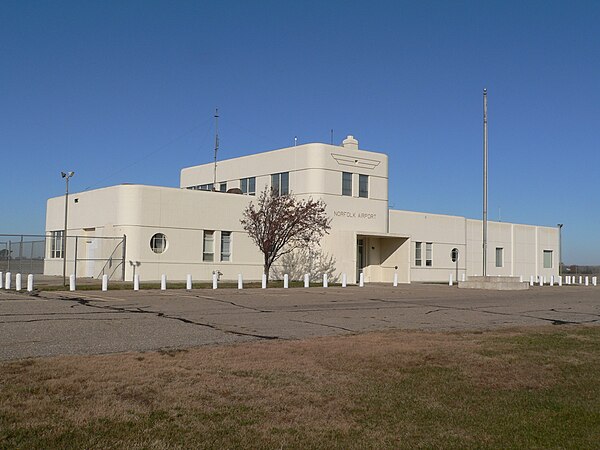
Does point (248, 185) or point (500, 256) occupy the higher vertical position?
point (248, 185)

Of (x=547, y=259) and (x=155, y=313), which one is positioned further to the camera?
(x=547, y=259)

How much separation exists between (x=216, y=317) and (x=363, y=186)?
90.8 ft

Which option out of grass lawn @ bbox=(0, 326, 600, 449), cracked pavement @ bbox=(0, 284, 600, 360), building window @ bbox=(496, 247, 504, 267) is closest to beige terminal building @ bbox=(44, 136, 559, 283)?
building window @ bbox=(496, 247, 504, 267)

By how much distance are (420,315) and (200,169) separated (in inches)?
1349

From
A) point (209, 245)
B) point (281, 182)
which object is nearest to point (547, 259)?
point (281, 182)

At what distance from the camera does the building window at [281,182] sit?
4291 centimetres

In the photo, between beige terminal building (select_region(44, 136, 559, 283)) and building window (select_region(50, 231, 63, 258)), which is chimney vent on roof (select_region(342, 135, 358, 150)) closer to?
beige terminal building (select_region(44, 136, 559, 283))

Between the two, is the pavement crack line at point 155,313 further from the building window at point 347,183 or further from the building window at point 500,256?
the building window at point 500,256

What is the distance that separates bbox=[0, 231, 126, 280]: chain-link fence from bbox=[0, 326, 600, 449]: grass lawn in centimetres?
2465

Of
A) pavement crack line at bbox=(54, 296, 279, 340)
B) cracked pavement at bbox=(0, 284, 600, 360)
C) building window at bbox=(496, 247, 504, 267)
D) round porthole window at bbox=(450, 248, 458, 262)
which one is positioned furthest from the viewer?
building window at bbox=(496, 247, 504, 267)

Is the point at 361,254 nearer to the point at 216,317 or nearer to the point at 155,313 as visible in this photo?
the point at 155,313

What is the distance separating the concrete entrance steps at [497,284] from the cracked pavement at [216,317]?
958 cm

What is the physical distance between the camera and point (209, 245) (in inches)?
1521

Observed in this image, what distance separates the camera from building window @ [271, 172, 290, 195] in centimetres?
4291
